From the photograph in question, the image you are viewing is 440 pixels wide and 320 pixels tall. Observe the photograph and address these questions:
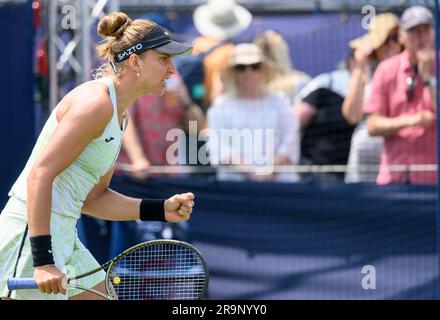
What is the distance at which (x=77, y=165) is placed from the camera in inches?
179

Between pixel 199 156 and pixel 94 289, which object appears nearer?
pixel 94 289

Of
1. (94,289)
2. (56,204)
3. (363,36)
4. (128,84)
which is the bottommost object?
(94,289)

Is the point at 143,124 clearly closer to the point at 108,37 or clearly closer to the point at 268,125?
the point at 268,125

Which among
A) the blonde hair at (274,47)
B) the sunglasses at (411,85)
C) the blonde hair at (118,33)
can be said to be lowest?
the blonde hair at (118,33)

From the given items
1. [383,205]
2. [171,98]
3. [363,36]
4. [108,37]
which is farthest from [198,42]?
[108,37]

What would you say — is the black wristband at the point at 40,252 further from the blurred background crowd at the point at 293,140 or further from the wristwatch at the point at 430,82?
the wristwatch at the point at 430,82

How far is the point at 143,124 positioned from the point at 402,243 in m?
2.02

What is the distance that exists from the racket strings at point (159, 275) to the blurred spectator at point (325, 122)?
306cm

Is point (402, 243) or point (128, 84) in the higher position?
point (128, 84)

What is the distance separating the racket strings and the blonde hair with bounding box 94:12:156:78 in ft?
2.60

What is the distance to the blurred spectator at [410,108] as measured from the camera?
7.96m

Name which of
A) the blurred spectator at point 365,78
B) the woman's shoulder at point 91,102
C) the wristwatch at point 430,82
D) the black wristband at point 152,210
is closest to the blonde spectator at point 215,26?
the blurred spectator at point 365,78

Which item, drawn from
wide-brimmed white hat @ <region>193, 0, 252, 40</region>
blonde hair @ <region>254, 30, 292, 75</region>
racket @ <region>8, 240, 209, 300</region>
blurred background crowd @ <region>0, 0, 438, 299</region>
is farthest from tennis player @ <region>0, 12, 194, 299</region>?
wide-brimmed white hat @ <region>193, 0, 252, 40</region>

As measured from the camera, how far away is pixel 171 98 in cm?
834
